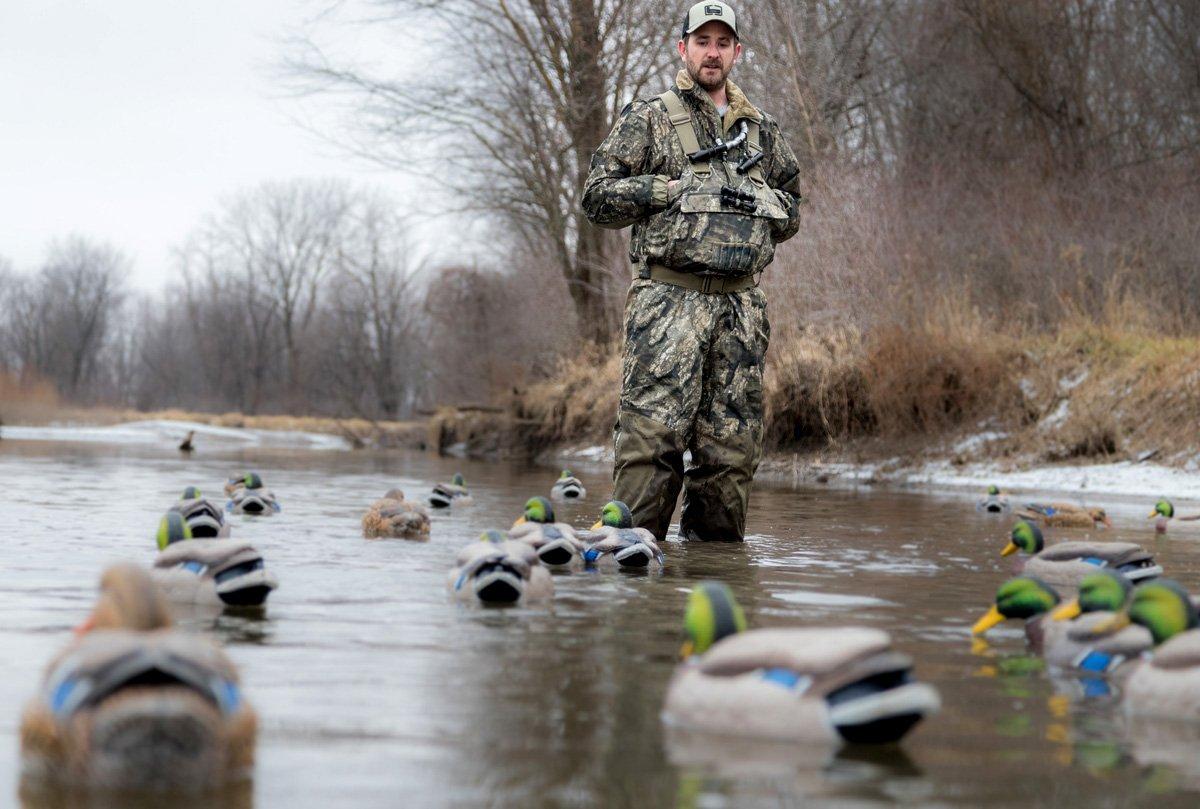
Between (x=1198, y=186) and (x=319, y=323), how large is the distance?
58.5 m

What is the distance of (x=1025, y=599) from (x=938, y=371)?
12396mm

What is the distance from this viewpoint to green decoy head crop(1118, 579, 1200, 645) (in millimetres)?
3643

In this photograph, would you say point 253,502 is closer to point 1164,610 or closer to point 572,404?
point 1164,610

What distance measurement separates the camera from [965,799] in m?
2.77

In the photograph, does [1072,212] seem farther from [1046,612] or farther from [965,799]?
[965,799]

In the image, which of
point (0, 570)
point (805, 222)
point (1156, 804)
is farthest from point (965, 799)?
point (805, 222)

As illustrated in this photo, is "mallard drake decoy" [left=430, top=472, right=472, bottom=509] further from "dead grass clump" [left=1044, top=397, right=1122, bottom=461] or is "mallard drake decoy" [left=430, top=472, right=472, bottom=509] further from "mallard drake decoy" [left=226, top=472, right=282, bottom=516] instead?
"dead grass clump" [left=1044, top=397, right=1122, bottom=461]

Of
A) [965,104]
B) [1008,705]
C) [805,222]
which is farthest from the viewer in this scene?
[965,104]

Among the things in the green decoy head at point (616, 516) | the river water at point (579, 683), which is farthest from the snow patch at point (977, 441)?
the green decoy head at point (616, 516)

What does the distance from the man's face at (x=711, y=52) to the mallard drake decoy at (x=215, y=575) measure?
3.95 m

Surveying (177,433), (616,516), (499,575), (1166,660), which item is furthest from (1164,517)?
(177,433)

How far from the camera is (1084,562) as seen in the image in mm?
6117

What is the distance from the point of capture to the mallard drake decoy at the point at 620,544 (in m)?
6.53

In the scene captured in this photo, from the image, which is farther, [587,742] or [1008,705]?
[1008,705]
